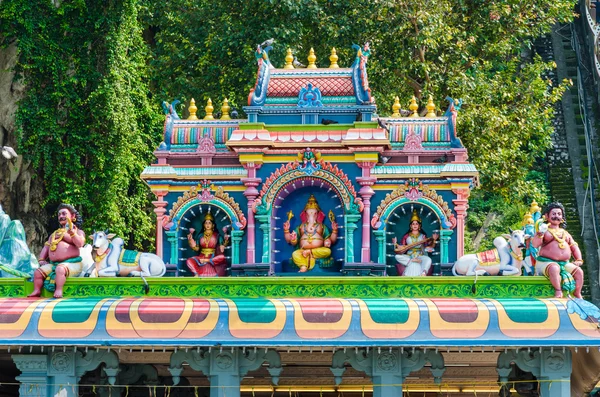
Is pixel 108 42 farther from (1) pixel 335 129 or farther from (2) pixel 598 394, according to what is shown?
(2) pixel 598 394

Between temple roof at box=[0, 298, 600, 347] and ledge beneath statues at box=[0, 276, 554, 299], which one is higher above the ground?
ledge beneath statues at box=[0, 276, 554, 299]

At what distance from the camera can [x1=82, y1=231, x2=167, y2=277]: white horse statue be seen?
25.0 m

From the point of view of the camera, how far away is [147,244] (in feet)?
133

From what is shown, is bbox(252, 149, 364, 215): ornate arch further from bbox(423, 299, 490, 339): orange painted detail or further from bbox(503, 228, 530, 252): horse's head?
bbox(423, 299, 490, 339): orange painted detail

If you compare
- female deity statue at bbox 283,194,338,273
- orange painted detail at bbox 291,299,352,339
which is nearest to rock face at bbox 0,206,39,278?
female deity statue at bbox 283,194,338,273

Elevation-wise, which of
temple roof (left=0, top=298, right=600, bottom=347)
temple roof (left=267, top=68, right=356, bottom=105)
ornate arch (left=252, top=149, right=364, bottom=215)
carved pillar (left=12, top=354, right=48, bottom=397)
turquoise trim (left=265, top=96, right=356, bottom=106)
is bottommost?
carved pillar (left=12, top=354, right=48, bottom=397)

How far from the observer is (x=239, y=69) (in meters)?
36.7

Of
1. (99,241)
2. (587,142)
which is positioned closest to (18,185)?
(99,241)

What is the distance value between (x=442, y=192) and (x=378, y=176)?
4.18 ft

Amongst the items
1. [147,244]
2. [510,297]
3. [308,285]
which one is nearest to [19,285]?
[308,285]

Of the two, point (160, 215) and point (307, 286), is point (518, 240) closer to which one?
point (307, 286)

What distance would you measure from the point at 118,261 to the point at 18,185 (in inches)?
484

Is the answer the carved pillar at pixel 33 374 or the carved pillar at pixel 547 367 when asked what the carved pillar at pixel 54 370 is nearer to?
the carved pillar at pixel 33 374

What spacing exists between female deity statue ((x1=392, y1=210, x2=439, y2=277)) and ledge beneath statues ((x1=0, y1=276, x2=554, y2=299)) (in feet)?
7.49
